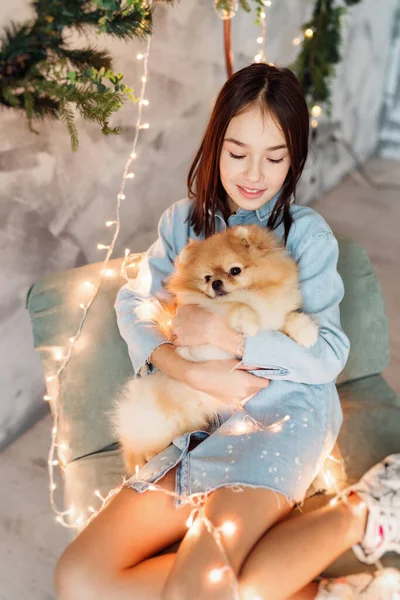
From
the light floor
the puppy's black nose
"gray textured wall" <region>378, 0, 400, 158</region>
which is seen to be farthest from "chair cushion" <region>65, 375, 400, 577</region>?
"gray textured wall" <region>378, 0, 400, 158</region>

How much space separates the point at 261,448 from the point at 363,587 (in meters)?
0.35

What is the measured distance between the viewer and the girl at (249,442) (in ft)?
3.55

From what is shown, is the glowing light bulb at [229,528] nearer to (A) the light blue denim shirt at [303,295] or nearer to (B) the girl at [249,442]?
(B) the girl at [249,442]

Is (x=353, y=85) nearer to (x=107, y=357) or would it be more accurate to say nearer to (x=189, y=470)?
(x=107, y=357)

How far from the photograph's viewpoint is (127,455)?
53.7 inches

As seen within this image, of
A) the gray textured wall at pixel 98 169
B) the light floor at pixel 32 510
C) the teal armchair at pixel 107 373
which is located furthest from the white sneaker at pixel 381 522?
the gray textured wall at pixel 98 169

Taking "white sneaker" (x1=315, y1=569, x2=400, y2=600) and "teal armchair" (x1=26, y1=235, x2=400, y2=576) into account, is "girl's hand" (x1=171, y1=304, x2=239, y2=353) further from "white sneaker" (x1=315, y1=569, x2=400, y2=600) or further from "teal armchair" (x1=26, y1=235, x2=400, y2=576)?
"white sneaker" (x1=315, y1=569, x2=400, y2=600)

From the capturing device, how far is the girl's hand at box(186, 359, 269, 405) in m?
1.28

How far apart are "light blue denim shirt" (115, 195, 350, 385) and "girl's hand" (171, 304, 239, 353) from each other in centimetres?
6

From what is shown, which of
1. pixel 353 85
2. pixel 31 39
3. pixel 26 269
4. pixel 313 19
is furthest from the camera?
pixel 353 85

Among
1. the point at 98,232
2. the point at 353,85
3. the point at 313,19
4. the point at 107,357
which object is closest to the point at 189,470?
the point at 107,357

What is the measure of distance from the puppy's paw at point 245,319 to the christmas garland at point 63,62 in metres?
0.59

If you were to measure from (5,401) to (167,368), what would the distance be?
0.85m

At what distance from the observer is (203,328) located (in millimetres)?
1293
